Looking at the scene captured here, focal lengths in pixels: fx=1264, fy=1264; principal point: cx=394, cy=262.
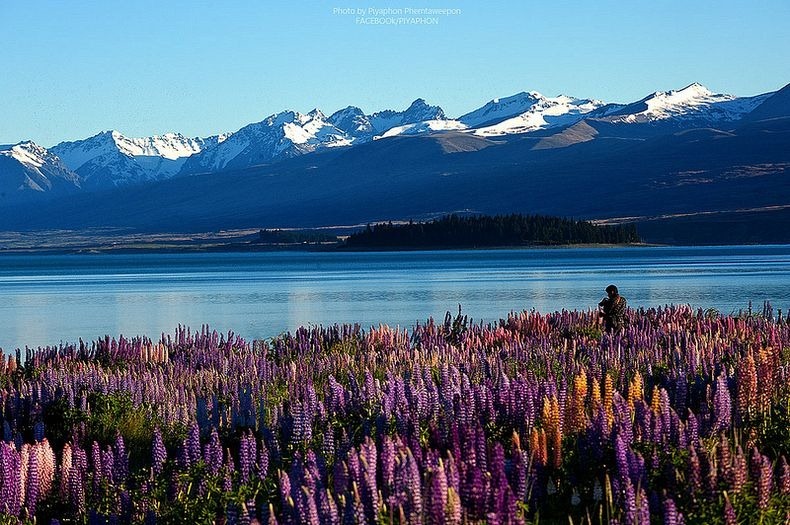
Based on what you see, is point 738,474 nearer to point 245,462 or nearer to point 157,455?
point 245,462

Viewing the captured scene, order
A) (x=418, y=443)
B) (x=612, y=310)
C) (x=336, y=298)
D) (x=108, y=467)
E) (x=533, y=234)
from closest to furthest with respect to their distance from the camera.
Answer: (x=418, y=443), (x=108, y=467), (x=612, y=310), (x=336, y=298), (x=533, y=234)

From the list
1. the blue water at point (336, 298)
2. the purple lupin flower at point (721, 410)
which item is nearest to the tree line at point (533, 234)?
the blue water at point (336, 298)

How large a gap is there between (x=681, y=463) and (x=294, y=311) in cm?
4350

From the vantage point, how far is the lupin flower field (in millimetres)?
8469

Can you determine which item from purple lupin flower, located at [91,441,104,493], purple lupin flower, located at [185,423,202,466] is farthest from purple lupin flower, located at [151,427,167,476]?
purple lupin flower, located at [91,441,104,493]

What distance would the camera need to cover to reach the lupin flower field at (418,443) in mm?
8469

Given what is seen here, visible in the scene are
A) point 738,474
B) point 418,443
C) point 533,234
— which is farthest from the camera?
point 533,234

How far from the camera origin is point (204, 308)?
57875mm

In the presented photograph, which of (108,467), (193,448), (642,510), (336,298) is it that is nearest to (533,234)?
(336,298)

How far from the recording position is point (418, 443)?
10.5 m

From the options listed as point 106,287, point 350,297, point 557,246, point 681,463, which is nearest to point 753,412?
point 681,463

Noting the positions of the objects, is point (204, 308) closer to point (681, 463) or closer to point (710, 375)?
point (710, 375)

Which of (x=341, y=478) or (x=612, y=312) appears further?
(x=612, y=312)

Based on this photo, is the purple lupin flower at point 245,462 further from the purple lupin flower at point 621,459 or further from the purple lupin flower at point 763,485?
the purple lupin flower at point 763,485
